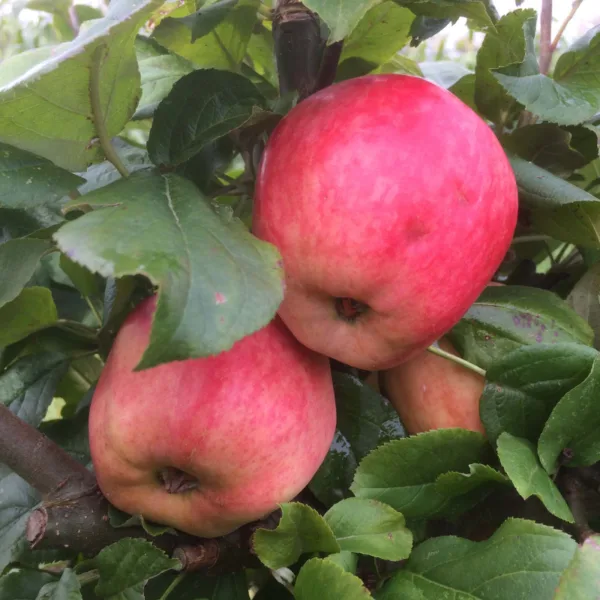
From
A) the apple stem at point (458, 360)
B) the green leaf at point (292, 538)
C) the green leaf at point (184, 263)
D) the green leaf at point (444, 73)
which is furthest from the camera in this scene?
the green leaf at point (444, 73)

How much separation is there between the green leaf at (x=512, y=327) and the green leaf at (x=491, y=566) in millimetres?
154

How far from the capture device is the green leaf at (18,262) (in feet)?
1.57

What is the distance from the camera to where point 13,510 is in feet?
1.88

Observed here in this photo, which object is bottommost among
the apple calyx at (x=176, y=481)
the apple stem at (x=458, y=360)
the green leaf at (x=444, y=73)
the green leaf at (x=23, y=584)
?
the green leaf at (x=23, y=584)

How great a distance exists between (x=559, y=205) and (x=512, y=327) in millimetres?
109

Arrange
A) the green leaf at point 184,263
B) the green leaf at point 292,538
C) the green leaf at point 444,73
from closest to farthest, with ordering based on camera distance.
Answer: the green leaf at point 184,263 < the green leaf at point 292,538 < the green leaf at point 444,73

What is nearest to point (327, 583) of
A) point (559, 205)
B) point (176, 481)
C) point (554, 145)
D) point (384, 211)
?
point (176, 481)

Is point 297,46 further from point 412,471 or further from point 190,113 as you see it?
point 412,471

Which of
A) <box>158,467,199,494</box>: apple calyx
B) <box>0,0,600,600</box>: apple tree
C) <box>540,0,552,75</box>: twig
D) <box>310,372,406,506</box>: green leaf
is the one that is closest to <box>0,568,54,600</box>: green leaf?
<box>0,0,600,600</box>: apple tree

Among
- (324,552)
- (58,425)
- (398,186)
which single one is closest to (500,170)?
(398,186)

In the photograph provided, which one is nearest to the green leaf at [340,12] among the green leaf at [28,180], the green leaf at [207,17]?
the green leaf at [207,17]

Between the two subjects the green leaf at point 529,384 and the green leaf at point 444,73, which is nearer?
the green leaf at point 529,384

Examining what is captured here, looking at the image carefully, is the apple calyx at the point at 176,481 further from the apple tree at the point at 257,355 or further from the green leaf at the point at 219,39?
the green leaf at the point at 219,39

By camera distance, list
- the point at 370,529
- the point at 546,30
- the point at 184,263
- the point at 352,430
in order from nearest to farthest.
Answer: the point at 184,263 < the point at 370,529 < the point at 352,430 < the point at 546,30
